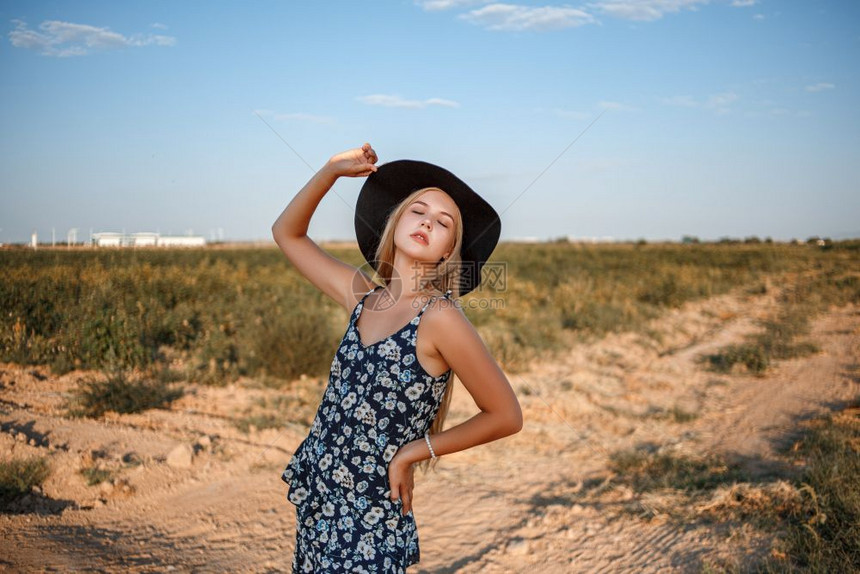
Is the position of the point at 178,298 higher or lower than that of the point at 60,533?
higher

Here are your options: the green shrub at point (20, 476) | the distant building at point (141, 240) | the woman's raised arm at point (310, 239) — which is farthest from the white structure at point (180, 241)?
the woman's raised arm at point (310, 239)

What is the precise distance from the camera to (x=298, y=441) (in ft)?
18.5

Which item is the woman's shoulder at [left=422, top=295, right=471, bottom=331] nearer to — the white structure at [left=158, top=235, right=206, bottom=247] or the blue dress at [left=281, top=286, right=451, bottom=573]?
the blue dress at [left=281, top=286, right=451, bottom=573]

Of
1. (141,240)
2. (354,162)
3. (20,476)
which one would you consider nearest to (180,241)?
(141,240)

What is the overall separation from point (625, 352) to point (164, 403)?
25.1 feet

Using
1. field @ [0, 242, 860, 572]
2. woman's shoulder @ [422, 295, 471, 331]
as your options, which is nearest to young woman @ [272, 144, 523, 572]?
woman's shoulder @ [422, 295, 471, 331]

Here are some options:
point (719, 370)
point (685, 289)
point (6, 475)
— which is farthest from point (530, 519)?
point (685, 289)

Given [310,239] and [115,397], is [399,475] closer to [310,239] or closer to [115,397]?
[310,239]

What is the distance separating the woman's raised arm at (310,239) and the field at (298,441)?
2.03m

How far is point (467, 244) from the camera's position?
2.31 metres

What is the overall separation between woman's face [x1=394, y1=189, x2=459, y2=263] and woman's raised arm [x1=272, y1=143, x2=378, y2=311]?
9.6 inches

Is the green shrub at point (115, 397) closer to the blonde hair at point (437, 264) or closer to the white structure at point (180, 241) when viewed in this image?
the white structure at point (180, 241)

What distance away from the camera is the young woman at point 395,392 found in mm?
1812

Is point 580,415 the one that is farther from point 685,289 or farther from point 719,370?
point 685,289
